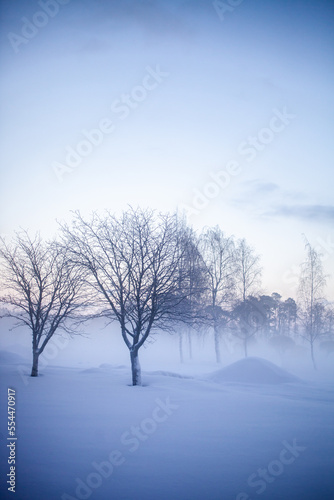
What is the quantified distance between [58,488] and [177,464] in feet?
6.51

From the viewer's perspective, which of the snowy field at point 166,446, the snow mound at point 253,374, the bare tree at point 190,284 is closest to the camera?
the snowy field at point 166,446

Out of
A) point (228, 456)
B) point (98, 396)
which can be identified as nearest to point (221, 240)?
point (98, 396)

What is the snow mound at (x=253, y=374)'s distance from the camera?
14.1 m

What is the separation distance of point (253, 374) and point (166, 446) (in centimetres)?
1107

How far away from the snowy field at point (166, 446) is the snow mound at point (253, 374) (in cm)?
518

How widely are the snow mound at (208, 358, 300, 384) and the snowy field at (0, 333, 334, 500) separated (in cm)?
518

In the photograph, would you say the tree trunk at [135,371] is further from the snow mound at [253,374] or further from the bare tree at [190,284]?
the snow mound at [253,374]

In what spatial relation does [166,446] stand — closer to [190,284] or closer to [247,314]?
[190,284]

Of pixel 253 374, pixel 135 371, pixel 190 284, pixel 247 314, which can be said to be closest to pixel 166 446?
pixel 135 371

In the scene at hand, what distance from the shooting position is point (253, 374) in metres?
14.5

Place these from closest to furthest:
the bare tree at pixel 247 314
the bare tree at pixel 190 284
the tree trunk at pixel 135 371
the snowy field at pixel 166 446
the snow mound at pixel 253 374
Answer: the snowy field at pixel 166 446 < the tree trunk at pixel 135 371 < the bare tree at pixel 190 284 < the snow mound at pixel 253 374 < the bare tree at pixel 247 314

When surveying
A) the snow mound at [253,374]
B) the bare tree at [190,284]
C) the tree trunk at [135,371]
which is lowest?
the snow mound at [253,374]

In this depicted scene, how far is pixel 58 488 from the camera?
3.73 meters

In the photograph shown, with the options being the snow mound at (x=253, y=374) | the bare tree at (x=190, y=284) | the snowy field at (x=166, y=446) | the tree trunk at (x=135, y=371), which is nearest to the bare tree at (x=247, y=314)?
the bare tree at (x=190, y=284)
